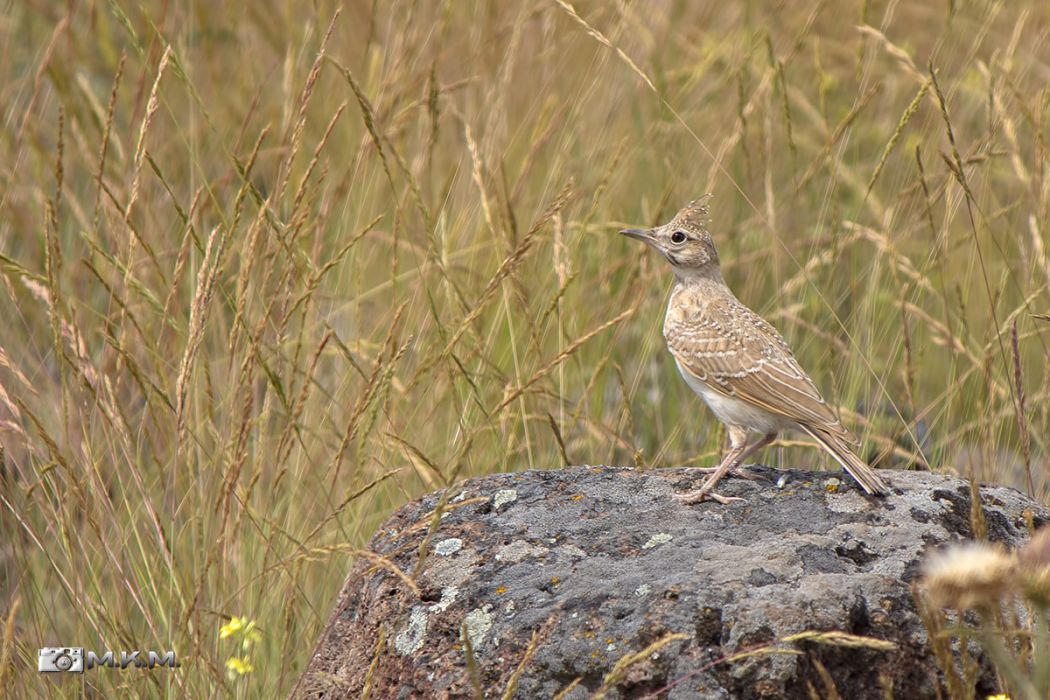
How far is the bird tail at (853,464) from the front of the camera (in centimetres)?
308

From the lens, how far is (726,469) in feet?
11.0

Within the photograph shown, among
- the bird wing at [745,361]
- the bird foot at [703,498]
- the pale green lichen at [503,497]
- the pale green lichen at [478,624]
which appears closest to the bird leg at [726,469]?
the bird foot at [703,498]

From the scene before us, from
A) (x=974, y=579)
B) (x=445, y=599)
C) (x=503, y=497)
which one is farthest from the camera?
(x=503, y=497)

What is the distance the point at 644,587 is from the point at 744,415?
1.41 m

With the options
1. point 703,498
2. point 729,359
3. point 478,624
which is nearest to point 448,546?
point 478,624

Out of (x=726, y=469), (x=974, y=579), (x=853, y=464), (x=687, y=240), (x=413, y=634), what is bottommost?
(x=413, y=634)

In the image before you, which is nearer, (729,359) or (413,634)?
(413,634)

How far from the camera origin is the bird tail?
3078 millimetres

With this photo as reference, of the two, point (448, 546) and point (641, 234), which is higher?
point (641, 234)

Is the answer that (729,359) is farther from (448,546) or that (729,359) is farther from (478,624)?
(478,624)

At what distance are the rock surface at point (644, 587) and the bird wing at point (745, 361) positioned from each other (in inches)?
18.5

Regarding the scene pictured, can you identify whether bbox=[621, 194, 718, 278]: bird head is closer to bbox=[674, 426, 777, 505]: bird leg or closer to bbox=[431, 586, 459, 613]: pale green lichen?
bbox=[674, 426, 777, 505]: bird leg

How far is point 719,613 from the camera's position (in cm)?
252

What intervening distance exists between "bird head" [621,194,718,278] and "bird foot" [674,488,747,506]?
1.44 m
